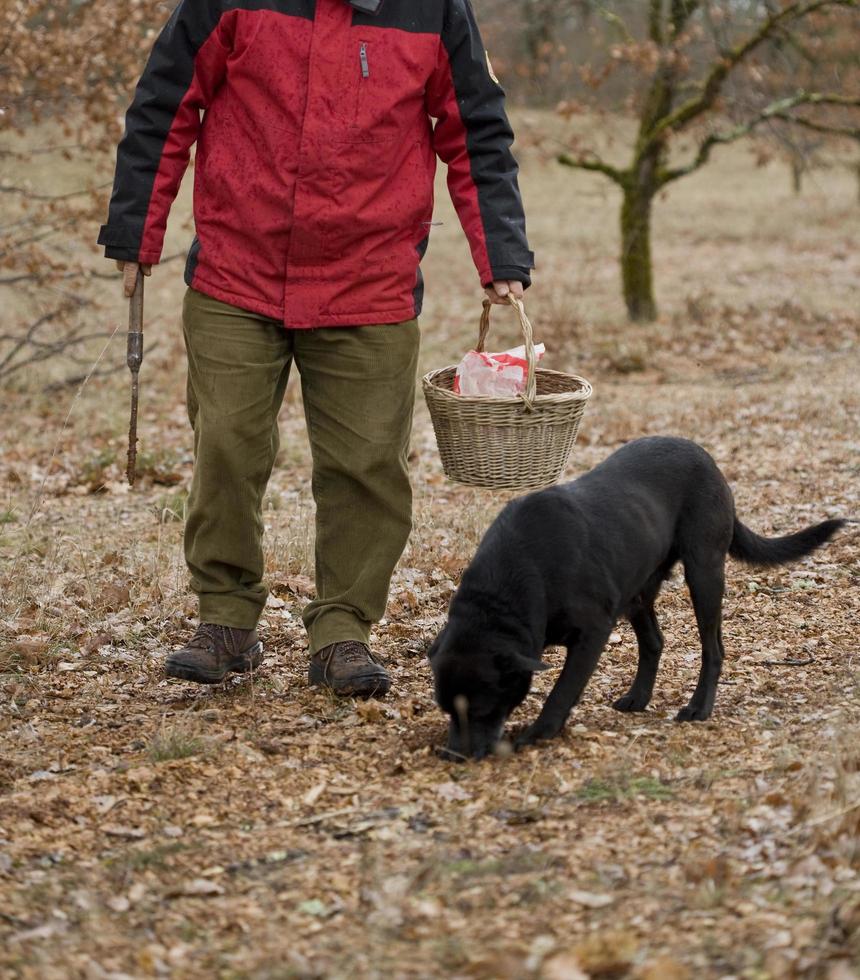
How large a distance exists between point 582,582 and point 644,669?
2.28ft

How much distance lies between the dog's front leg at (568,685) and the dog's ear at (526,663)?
264 millimetres

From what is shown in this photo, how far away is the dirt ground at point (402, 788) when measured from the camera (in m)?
2.78

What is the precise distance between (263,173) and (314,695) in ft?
6.10

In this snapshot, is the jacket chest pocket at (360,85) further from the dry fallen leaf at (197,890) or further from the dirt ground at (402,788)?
the dry fallen leaf at (197,890)

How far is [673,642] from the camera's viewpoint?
522cm

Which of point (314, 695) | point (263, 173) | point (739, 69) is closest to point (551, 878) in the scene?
point (314, 695)

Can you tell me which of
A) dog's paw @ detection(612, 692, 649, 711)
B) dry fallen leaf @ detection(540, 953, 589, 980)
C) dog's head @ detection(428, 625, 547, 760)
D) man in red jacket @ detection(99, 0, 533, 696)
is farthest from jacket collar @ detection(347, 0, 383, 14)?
dry fallen leaf @ detection(540, 953, 589, 980)

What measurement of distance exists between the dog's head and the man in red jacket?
2.33ft

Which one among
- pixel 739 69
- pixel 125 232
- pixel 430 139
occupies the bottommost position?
pixel 125 232

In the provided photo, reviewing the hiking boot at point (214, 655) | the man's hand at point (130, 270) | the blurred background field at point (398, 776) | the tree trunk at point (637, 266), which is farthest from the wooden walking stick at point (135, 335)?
the tree trunk at point (637, 266)

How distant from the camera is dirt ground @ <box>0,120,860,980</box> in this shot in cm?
278

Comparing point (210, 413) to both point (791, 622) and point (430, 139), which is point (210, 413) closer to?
point (430, 139)

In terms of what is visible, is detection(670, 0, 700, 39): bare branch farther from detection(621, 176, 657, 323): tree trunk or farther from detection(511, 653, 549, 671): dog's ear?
detection(511, 653, 549, 671): dog's ear

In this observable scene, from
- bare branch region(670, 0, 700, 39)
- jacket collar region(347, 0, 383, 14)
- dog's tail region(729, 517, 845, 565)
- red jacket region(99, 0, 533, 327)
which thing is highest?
bare branch region(670, 0, 700, 39)
